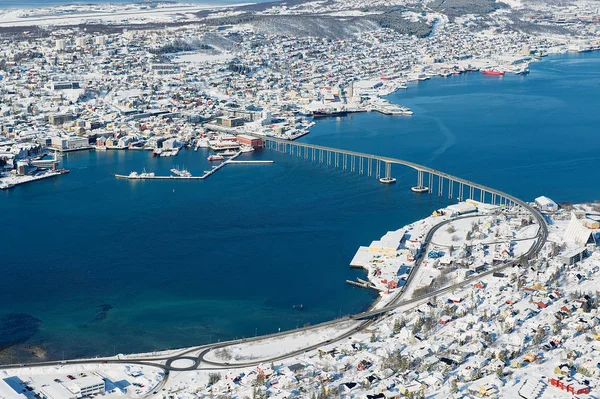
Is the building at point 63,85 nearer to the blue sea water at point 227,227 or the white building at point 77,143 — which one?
the white building at point 77,143

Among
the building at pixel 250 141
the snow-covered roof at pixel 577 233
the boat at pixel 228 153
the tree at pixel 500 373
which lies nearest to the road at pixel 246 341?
the snow-covered roof at pixel 577 233

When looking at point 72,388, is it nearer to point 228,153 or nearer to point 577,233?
point 577,233

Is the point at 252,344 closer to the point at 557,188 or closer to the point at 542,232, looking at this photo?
the point at 542,232

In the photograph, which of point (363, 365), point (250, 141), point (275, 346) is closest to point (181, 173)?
point (250, 141)

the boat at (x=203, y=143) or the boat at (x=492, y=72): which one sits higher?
the boat at (x=492, y=72)

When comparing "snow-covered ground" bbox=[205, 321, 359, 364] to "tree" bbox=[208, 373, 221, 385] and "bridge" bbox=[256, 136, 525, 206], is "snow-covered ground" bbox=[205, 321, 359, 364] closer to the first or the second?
"tree" bbox=[208, 373, 221, 385]

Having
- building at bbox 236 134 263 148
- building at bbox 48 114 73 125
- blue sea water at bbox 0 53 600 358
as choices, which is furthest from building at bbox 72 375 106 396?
building at bbox 48 114 73 125
